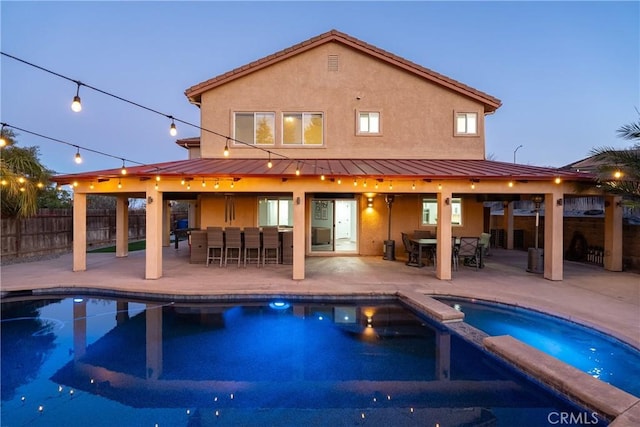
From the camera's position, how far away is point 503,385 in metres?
4.53

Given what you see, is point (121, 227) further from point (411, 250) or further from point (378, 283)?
point (411, 250)

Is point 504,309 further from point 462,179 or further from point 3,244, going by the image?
point 3,244

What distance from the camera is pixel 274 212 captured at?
13.7m

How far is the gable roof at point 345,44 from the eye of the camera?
1238cm

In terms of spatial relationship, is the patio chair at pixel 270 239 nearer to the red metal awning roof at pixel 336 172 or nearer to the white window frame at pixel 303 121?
the red metal awning roof at pixel 336 172

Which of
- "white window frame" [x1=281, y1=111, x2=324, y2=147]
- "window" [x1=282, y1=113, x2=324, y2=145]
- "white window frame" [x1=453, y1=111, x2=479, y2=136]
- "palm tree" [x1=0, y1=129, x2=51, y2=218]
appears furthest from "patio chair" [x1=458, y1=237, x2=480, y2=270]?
"palm tree" [x1=0, y1=129, x2=51, y2=218]

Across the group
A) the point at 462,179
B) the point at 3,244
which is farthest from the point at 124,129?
the point at 462,179

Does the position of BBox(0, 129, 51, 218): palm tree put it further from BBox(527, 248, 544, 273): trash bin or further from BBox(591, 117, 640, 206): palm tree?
BBox(591, 117, 640, 206): palm tree

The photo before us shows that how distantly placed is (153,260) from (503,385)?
28.8 feet

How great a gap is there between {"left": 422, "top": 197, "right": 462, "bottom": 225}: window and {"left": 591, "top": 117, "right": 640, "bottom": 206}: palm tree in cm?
499

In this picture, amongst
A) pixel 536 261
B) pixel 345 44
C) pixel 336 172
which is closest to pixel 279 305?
pixel 336 172

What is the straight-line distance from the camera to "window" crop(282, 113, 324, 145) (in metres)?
12.7

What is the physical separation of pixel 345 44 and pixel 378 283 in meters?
9.14

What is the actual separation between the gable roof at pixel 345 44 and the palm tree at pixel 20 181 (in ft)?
21.0
